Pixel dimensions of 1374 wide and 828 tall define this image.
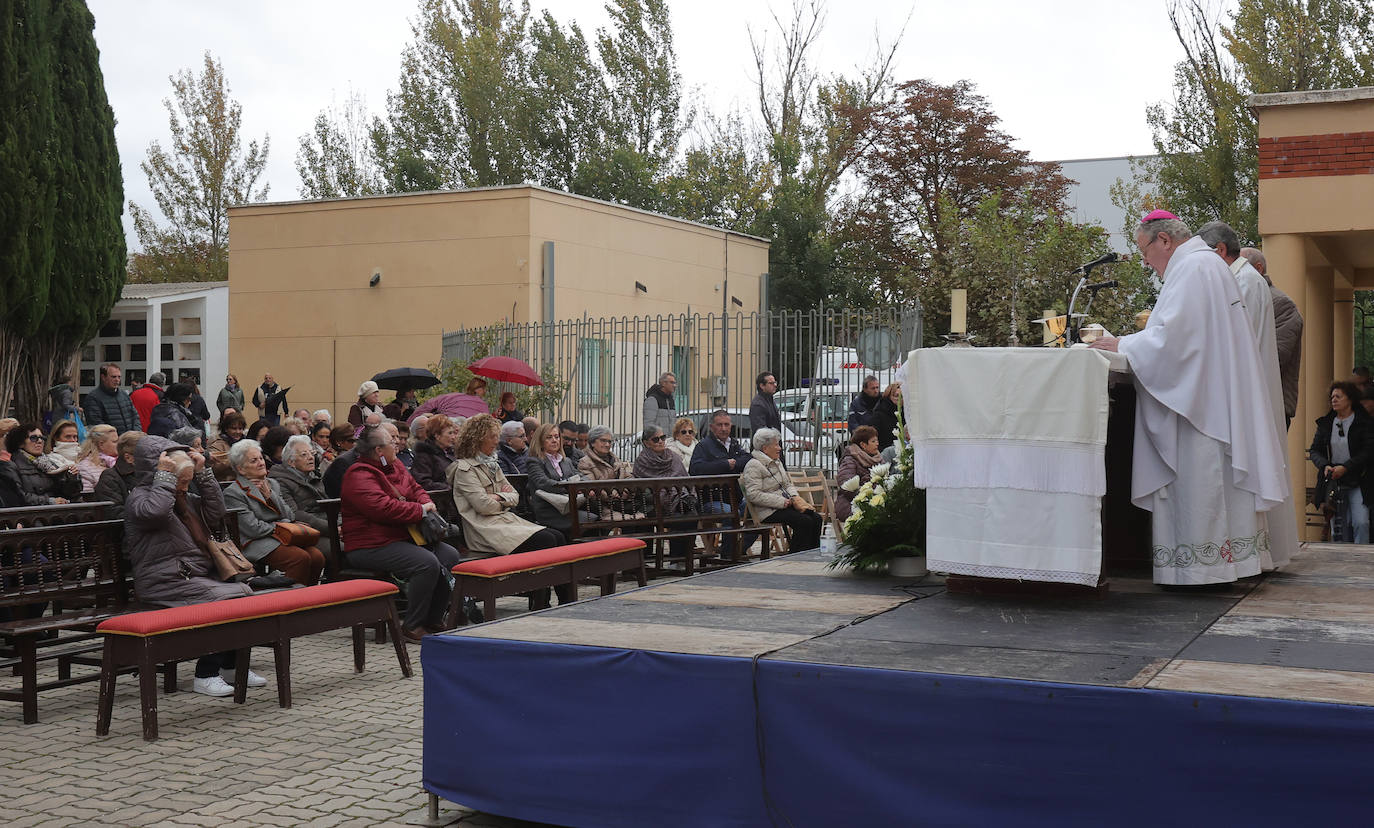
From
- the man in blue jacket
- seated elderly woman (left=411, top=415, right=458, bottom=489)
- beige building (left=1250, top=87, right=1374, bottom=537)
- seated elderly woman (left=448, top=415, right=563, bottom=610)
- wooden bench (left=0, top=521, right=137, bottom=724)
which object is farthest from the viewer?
the man in blue jacket

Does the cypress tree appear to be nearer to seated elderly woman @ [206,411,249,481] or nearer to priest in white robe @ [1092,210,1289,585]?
seated elderly woman @ [206,411,249,481]

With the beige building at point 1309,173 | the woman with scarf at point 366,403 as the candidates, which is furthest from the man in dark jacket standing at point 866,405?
the woman with scarf at point 366,403

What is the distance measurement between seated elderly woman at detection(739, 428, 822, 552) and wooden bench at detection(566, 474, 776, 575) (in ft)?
0.64

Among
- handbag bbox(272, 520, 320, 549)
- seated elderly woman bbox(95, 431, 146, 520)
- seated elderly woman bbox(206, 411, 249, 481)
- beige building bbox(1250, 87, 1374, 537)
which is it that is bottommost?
handbag bbox(272, 520, 320, 549)

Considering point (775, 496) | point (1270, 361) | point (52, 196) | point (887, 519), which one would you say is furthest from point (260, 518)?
point (52, 196)

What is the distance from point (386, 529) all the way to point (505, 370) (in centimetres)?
702

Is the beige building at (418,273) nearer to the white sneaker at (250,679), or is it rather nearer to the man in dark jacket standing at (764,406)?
the man in dark jacket standing at (764,406)

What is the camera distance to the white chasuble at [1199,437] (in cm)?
517

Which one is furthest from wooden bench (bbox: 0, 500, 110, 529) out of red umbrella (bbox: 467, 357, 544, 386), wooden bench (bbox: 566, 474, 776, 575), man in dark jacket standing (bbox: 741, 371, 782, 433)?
man in dark jacket standing (bbox: 741, 371, 782, 433)

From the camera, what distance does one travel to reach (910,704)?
12.6ft

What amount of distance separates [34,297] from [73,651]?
14.7 metres

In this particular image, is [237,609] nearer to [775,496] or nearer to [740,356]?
[775,496]

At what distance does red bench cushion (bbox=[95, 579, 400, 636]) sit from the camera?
227 inches

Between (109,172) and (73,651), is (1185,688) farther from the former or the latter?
(109,172)
